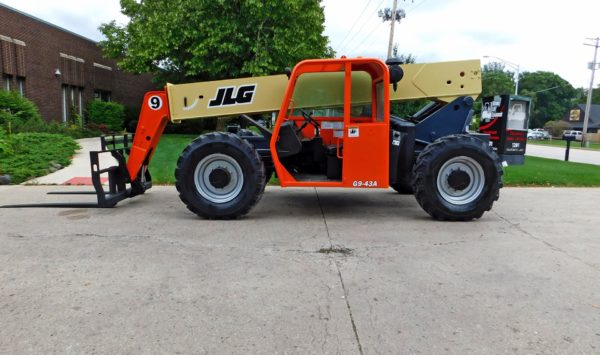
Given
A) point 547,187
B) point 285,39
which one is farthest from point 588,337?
point 285,39

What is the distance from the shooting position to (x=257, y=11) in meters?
19.3

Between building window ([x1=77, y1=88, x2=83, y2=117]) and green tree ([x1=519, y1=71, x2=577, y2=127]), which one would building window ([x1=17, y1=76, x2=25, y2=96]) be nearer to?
building window ([x1=77, y1=88, x2=83, y2=117])

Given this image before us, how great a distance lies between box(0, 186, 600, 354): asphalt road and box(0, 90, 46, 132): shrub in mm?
11070

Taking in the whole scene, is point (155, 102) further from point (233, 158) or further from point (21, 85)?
point (21, 85)

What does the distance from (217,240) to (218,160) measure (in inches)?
56.8

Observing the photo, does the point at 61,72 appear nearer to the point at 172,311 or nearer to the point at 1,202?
the point at 1,202

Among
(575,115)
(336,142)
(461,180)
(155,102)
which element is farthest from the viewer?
(575,115)

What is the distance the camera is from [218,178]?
6230mm

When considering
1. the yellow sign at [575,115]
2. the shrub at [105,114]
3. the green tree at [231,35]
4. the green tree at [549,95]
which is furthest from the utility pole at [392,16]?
the green tree at [549,95]

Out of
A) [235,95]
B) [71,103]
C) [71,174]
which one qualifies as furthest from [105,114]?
[235,95]

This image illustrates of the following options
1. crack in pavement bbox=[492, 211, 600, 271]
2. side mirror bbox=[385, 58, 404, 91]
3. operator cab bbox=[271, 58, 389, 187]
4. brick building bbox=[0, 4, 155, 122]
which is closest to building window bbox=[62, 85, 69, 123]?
brick building bbox=[0, 4, 155, 122]

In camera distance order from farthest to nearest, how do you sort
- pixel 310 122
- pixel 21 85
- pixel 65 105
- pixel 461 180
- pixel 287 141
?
pixel 65 105 → pixel 21 85 → pixel 310 122 → pixel 287 141 → pixel 461 180

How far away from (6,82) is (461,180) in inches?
850

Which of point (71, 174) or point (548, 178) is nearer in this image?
point (71, 174)
